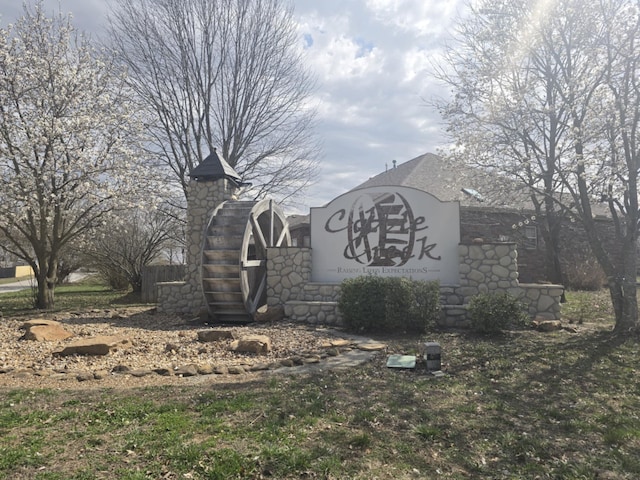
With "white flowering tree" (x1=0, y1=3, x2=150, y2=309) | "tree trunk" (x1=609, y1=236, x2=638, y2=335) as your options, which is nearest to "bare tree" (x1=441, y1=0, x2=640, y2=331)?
"tree trunk" (x1=609, y1=236, x2=638, y2=335)

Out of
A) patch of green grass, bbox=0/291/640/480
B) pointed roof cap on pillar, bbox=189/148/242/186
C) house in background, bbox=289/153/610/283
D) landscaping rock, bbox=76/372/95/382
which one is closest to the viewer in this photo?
patch of green grass, bbox=0/291/640/480

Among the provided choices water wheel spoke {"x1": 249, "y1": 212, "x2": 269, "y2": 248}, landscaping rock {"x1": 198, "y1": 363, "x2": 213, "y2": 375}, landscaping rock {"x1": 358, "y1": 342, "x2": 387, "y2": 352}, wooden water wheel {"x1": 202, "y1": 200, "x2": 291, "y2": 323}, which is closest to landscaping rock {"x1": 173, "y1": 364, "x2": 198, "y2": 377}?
landscaping rock {"x1": 198, "y1": 363, "x2": 213, "y2": 375}

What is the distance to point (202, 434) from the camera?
328cm

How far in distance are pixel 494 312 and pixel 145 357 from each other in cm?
541

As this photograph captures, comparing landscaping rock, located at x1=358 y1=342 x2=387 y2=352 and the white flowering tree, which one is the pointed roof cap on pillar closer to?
the white flowering tree

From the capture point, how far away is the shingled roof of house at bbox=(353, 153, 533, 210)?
35.5ft

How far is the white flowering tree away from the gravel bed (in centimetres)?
349

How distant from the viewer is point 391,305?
305 inches

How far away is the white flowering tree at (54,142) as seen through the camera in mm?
11109

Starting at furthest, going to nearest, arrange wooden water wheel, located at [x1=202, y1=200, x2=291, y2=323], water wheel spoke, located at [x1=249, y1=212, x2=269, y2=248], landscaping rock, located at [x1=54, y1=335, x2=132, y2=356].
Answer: water wheel spoke, located at [x1=249, y1=212, x2=269, y2=248] < wooden water wheel, located at [x1=202, y1=200, x2=291, y2=323] < landscaping rock, located at [x1=54, y1=335, x2=132, y2=356]

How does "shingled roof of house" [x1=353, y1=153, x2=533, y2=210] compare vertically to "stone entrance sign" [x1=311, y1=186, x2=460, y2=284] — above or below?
above

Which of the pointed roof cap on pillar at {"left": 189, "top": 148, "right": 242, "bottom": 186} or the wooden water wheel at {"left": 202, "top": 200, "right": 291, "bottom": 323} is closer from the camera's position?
the wooden water wheel at {"left": 202, "top": 200, "right": 291, "bottom": 323}

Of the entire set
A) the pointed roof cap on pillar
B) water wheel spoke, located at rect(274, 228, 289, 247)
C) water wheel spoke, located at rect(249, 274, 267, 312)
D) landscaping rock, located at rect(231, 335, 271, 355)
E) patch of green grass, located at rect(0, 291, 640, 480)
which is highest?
the pointed roof cap on pillar

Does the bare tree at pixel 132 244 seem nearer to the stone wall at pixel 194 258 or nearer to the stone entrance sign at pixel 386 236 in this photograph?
the stone wall at pixel 194 258
